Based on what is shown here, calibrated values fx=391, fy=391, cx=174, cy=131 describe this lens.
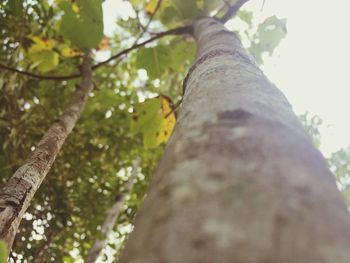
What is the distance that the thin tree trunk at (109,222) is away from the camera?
323 centimetres

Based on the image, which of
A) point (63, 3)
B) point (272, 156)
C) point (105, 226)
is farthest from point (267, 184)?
point (105, 226)

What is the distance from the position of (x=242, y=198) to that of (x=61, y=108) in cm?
336

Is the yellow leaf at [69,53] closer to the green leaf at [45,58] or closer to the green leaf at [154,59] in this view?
the green leaf at [45,58]

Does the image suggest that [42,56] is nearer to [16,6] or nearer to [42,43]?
[42,43]

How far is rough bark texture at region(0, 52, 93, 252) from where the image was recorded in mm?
1121

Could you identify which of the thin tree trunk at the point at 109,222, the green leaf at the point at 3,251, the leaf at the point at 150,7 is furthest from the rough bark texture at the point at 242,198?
the leaf at the point at 150,7

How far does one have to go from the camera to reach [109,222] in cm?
354

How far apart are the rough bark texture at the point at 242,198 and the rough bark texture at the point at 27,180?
775mm

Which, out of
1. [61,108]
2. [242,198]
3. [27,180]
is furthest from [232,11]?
[61,108]

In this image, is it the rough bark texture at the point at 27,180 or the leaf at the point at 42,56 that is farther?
the leaf at the point at 42,56

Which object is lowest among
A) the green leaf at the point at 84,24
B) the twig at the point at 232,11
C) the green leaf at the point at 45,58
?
the twig at the point at 232,11

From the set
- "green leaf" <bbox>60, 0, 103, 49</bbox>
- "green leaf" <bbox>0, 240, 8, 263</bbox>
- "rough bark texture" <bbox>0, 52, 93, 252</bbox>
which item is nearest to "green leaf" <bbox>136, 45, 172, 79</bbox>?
"green leaf" <bbox>60, 0, 103, 49</bbox>

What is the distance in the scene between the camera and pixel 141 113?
2.07 metres

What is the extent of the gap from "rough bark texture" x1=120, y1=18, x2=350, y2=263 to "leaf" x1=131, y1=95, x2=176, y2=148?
1451 mm
